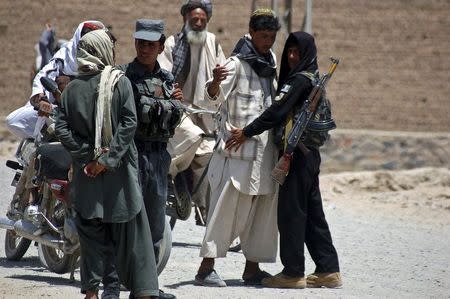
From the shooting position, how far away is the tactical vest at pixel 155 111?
6.53m

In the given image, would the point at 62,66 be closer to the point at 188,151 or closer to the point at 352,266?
the point at 188,151

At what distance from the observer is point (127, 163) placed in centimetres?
616

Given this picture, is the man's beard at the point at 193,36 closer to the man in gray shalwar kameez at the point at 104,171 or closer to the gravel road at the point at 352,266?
the gravel road at the point at 352,266

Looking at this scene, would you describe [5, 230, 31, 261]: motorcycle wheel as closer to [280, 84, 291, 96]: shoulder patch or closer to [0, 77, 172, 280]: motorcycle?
[0, 77, 172, 280]: motorcycle

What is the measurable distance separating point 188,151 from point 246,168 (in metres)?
1.37

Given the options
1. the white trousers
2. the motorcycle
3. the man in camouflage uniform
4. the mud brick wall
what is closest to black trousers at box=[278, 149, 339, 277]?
the white trousers

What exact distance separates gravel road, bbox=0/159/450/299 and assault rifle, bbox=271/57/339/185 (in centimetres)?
83

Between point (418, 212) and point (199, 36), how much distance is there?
231 inches

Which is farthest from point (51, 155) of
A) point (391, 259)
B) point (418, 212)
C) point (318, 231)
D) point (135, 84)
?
point (418, 212)

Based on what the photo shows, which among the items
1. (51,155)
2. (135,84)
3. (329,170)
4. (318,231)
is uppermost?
(135,84)

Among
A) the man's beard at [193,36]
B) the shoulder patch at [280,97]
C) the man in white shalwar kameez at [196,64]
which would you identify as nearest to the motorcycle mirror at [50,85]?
the shoulder patch at [280,97]

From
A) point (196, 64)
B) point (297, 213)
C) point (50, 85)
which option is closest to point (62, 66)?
point (50, 85)

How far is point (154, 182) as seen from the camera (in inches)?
261

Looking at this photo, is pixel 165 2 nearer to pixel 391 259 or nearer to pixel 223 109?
pixel 391 259
